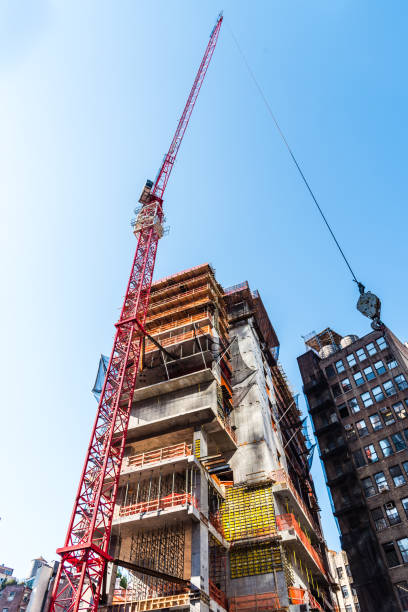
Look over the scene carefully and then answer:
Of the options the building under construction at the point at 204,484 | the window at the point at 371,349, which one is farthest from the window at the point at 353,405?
the building under construction at the point at 204,484

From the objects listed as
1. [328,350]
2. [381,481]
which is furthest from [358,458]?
[328,350]

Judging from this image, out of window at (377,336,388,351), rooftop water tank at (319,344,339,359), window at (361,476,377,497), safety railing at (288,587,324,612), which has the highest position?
rooftop water tank at (319,344,339,359)

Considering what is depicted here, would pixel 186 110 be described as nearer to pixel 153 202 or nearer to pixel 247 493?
pixel 153 202

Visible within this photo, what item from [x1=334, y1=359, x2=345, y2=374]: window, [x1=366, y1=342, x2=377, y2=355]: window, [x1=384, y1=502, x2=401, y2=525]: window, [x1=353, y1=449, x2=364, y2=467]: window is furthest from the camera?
[x1=334, y1=359, x2=345, y2=374]: window

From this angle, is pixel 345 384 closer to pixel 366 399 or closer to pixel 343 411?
pixel 343 411

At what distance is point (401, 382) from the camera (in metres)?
49.0

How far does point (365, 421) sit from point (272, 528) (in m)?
24.3

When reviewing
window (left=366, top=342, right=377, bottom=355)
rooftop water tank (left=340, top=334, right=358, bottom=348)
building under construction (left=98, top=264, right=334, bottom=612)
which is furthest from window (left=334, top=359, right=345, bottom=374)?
building under construction (left=98, top=264, right=334, bottom=612)

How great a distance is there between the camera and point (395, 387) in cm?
4909

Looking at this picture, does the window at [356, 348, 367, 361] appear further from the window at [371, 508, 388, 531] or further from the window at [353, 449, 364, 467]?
the window at [371, 508, 388, 531]

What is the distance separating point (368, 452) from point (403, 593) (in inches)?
516

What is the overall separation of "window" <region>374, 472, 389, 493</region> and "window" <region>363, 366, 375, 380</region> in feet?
37.9

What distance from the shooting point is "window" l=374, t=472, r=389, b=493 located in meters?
43.7

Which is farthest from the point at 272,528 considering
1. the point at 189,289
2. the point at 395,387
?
the point at 395,387
